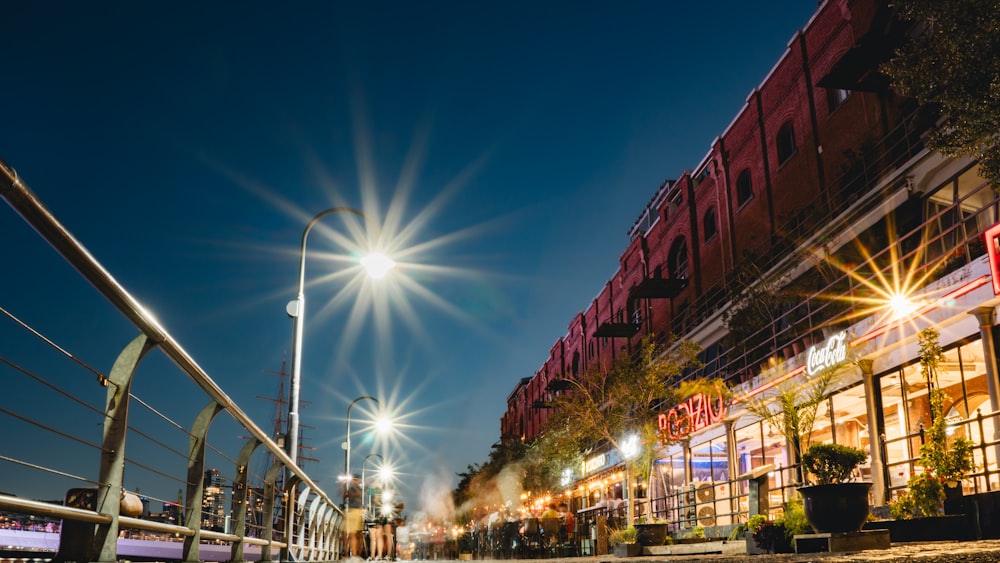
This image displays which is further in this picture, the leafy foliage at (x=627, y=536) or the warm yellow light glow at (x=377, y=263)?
the leafy foliage at (x=627, y=536)

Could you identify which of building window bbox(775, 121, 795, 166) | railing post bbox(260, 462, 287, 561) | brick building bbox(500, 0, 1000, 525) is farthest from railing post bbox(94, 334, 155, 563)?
building window bbox(775, 121, 795, 166)

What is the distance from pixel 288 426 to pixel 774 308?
628 inches

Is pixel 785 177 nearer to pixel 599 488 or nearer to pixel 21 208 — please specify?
pixel 599 488

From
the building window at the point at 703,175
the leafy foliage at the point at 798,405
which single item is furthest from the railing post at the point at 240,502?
the building window at the point at 703,175

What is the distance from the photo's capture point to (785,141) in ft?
95.6

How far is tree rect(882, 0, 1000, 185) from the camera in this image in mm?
10203

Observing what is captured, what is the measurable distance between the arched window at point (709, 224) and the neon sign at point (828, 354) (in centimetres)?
1717

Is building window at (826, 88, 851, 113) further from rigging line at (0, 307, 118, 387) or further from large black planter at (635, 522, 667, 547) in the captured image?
rigging line at (0, 307, 118, 387)

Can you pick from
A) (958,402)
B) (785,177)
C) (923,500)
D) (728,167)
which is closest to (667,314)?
(728,167)

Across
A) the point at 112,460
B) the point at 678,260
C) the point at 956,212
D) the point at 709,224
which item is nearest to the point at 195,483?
A: the point at 112,460

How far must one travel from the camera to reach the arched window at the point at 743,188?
1258 inches

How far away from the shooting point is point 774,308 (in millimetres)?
24328

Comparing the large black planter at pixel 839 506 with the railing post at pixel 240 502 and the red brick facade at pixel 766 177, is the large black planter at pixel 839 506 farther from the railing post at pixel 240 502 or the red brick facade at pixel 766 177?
the red brick facade at pixel 766 177

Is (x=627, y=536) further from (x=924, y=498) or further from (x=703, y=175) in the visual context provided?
(x=703, y=175)
